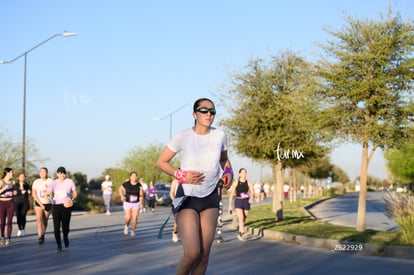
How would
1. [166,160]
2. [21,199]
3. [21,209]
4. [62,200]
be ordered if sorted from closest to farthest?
1. [166,160]
2. [62,200]
3. [21,199]
4. [21,209]

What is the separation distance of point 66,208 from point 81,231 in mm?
6871

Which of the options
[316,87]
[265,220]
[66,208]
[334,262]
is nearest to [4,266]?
[66,208]

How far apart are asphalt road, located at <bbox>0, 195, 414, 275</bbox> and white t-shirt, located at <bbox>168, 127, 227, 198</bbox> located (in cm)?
465

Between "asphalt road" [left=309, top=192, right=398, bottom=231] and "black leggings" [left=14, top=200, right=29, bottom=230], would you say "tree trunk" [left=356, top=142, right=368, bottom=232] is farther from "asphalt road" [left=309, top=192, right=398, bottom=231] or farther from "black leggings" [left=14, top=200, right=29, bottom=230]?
"black leggings" [left=14, top=200, right=29, bottom=230]

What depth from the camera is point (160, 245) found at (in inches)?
614

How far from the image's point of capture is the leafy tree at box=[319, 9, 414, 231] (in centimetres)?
1673

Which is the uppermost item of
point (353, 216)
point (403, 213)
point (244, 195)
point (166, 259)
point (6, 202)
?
point (244, 195)

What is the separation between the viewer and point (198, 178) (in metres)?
6.12

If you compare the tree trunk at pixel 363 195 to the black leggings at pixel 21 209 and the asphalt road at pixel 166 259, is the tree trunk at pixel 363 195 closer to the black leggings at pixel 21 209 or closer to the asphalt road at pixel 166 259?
the asphalt road at pixel 166 259

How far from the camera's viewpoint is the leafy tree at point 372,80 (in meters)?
16.7

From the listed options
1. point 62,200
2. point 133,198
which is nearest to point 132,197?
point 133,198

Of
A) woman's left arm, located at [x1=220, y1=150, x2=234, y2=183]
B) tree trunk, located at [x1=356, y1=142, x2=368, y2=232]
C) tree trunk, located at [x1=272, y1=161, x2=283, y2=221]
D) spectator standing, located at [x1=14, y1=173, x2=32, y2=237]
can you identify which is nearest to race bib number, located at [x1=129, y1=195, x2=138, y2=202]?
spectator standing, located at [x1=14, y1=173, x2=32, y2=237]

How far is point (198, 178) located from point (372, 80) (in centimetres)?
1164

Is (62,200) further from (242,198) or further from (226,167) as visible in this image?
(226,167)
